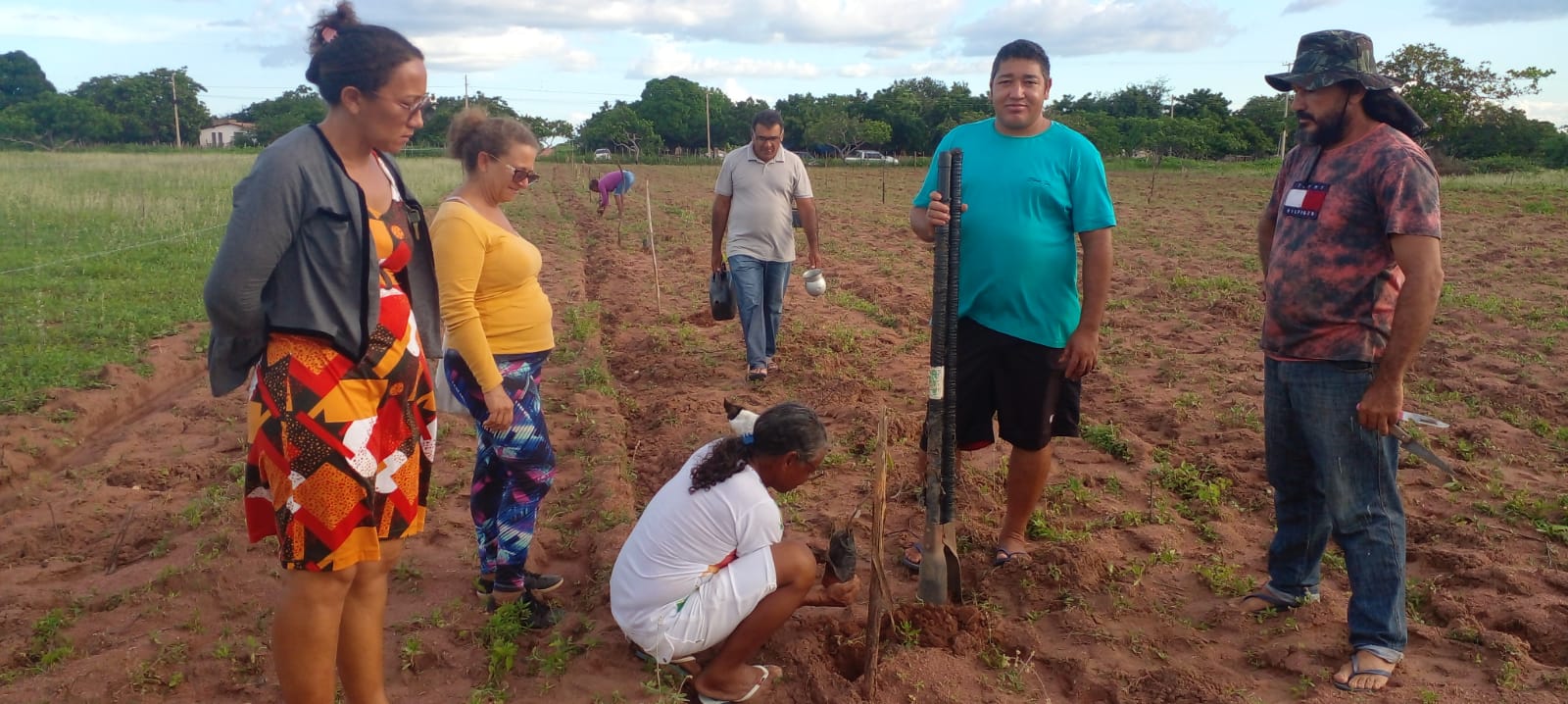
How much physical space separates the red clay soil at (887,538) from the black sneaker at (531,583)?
0.10m

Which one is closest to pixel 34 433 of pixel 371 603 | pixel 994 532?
pixel 371 603

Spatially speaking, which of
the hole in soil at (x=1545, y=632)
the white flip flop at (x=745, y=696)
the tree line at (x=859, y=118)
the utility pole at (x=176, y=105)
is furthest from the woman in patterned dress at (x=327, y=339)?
the utility pole at (x=176, y=105)

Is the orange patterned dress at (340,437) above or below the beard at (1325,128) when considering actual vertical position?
below

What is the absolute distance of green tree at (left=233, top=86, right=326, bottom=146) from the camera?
191 feet

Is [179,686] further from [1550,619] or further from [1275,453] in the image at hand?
[1550,619]

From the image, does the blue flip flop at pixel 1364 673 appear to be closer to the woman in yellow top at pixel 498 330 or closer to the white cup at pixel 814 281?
the woman in yellow top at pixel 498 330

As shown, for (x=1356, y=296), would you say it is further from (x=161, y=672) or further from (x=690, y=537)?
(x=161, y=672)

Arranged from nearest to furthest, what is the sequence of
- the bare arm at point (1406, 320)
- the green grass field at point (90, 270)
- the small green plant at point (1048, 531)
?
the bare arm at point (1406, 320), the small green plant at point (1048, 531), the green grass field at point (90, 270)

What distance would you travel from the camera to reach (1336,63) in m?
2.76

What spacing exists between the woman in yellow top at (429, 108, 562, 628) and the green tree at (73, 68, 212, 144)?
2572 inches

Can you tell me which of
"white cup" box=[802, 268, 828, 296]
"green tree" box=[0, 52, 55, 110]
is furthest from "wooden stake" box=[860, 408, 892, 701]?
"green tree" box=[0, 52, 55, 110]

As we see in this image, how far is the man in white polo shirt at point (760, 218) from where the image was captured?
6.13m

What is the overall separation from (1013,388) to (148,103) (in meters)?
66.7

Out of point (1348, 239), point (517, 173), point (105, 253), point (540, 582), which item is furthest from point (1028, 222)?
point (105, 253)
